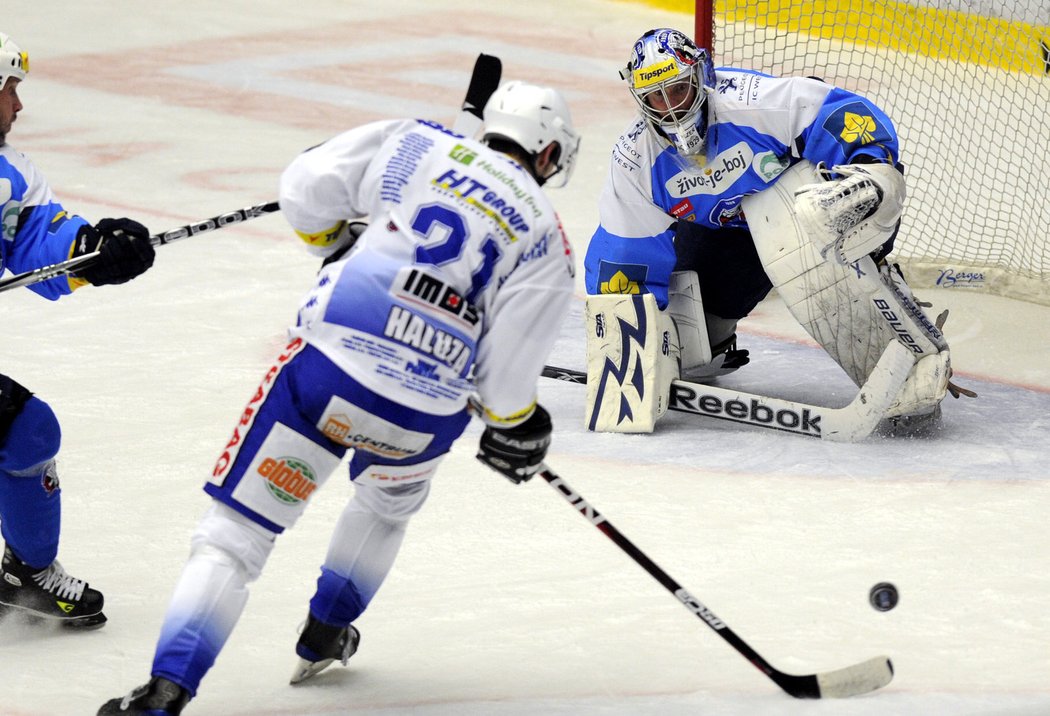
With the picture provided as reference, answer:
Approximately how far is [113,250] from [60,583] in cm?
68

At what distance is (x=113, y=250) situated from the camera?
317 centimetres

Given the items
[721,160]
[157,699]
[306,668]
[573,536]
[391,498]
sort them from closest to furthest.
Answer: [157,699] → [391,498] → [306,668] → [573,536] → [721,160]

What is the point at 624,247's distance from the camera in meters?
4.48

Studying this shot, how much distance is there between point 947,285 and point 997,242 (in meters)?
0.50

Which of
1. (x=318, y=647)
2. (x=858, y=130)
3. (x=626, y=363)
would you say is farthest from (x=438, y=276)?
(x=858, y=130)

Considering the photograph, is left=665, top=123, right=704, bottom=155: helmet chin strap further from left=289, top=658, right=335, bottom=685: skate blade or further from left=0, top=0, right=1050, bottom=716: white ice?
left=289, top=658, right=335, bottom=685: skate blade

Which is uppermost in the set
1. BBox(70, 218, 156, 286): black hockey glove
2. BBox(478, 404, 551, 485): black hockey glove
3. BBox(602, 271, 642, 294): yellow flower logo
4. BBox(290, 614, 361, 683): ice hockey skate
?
BBox(70, 218, 156, 286): black hockey glove

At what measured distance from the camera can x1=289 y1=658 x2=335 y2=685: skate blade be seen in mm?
3023

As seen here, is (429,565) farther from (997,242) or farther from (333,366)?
(997,242)

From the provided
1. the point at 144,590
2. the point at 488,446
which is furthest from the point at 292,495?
the point at 144,590

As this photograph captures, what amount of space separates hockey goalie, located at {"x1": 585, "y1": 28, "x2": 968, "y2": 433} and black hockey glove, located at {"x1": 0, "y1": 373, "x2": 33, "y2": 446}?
5.81 feet

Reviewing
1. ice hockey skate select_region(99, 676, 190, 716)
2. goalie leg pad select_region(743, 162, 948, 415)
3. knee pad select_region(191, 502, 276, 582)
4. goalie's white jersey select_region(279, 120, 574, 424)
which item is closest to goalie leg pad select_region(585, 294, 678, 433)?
goalie leg pad select_region(743, 162, 948, 415)

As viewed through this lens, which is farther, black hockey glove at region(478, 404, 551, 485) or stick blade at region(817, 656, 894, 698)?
stick blade at region(817, 656, 894, 698)

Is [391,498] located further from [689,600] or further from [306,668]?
[689,600]
